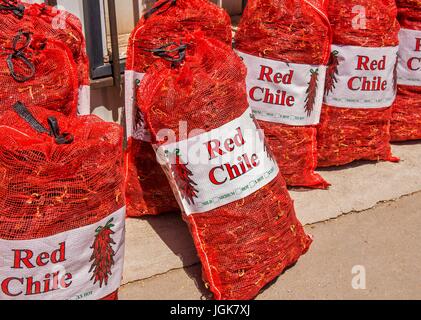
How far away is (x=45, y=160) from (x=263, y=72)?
1543 millimetres

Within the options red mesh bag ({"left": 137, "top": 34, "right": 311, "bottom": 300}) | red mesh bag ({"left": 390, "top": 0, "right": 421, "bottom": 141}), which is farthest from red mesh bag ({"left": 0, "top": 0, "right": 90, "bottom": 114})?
red mesh bag ({"left": 390, "top": 0, "right": 421, "bottom": 141})

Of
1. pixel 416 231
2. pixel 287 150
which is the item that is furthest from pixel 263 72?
pixel 416 231

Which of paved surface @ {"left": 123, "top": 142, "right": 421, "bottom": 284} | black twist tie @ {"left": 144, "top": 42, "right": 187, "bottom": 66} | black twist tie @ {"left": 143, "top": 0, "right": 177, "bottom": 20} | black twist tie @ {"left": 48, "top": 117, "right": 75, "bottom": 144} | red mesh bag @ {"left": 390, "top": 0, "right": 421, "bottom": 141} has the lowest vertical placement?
paved surface @ {"left": 123, "top": 142, "right": 421, "bottom": 284}

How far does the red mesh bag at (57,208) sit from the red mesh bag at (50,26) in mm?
685

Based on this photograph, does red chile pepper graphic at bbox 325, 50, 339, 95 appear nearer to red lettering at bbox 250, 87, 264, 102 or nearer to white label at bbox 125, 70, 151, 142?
red lettering at bbox 250, 87, 264, 102

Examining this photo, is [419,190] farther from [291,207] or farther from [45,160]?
[45,160]

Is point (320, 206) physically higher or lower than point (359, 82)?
lower

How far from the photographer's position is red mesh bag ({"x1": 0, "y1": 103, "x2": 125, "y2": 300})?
1.96m

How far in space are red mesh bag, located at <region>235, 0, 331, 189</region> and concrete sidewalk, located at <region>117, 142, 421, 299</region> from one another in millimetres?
318

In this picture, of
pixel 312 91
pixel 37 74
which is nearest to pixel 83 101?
pixel 37 74

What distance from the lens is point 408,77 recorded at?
3.85 metres

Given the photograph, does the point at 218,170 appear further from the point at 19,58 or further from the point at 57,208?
the point at 19,58

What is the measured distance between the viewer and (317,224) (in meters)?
3.17

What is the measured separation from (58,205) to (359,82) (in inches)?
83.6
